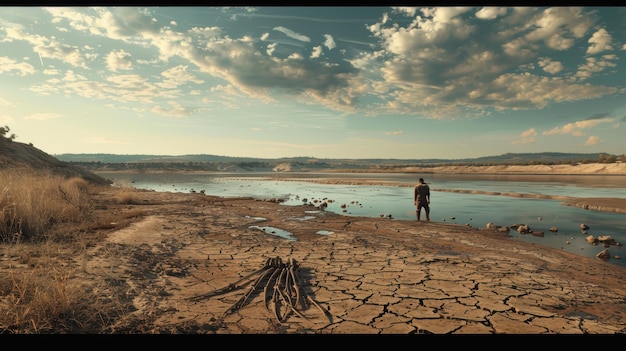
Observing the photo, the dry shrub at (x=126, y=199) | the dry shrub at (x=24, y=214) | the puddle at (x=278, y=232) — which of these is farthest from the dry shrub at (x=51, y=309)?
the dry shrub at (x=126, y=199)

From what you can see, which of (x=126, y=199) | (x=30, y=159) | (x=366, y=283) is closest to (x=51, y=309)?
(x=366, y=283)

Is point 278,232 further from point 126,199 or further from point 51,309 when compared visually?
point 126,199

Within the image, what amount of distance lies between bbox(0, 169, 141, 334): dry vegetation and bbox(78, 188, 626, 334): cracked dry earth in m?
0.36

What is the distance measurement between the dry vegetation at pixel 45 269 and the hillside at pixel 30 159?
53.4 feet

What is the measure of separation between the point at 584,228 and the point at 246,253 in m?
13.2

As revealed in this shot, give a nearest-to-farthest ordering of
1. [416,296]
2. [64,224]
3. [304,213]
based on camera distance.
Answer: [416,296]
[64,224]
[304,213]

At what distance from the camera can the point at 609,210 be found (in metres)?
17.9

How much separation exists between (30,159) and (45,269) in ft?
88.8

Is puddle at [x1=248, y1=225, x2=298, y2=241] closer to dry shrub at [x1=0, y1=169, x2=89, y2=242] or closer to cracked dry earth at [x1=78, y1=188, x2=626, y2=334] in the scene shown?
cracked dry earth at [x1=78, y1=188, x2=626, y2=334]

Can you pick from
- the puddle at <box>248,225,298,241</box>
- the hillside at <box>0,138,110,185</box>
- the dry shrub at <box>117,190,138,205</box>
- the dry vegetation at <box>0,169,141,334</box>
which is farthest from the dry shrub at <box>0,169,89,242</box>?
the hillside at <box>0,138,110,185</box>

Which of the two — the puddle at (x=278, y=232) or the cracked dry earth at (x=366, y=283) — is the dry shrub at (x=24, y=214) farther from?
the puddle at (x=278, y=232)

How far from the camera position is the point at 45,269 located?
5.03 metres
